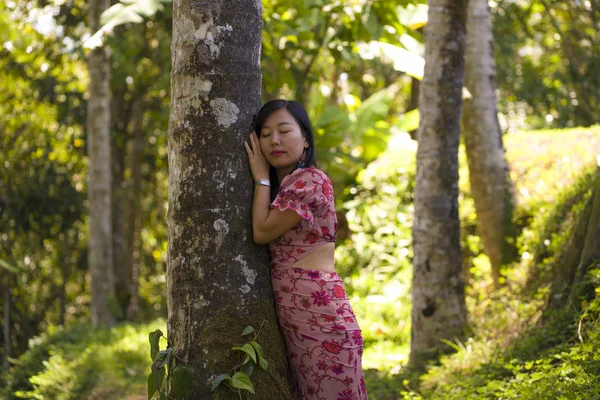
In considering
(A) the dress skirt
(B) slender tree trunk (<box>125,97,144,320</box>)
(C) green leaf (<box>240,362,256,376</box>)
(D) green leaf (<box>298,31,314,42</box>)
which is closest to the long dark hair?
(A) the dress skirt

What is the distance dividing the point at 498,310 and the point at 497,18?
1291 centimetres

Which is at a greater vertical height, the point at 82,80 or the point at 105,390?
the point at 82,80

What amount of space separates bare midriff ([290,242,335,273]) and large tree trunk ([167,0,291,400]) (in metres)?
0.19

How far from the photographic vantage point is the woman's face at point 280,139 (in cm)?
366

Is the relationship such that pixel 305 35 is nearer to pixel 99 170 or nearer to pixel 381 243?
pixel 381 243

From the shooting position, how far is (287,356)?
3.70 meters

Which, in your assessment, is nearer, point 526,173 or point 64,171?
point 526,173

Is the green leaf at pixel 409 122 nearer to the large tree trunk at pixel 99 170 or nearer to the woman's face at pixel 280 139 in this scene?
the large tree trunk at pixel 99 170

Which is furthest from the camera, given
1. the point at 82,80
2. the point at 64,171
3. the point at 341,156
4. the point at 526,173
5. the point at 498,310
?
the point at 82,80

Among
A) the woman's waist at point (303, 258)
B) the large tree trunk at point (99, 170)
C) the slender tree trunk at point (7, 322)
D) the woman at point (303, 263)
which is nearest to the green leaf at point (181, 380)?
the woman at point (303, 263)

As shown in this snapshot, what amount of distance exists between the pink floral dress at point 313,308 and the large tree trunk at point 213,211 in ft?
0.27

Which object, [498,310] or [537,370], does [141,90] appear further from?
[537,370]

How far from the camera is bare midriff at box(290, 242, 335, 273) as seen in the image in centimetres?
360

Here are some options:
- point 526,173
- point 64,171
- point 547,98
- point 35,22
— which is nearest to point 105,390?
point 526,173
